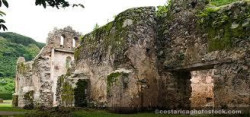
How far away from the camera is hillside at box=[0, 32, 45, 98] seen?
1845 inches

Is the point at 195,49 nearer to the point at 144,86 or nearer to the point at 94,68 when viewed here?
the point at 144,86

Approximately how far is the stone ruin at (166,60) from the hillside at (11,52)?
93.9 ft

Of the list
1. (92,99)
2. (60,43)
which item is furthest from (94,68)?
(60,43)

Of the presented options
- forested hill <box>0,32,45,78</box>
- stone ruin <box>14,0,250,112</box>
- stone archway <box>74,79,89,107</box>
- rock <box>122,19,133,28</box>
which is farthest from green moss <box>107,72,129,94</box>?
forested hill <box>0,32,45,78</box>

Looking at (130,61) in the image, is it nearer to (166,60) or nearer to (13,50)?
(166,60)

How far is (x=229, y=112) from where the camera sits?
29.9ft

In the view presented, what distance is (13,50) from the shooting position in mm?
56938

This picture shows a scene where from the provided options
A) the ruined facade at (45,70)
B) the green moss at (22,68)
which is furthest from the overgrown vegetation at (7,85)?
the green moss at (22,68)

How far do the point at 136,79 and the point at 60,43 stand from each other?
60.1ft

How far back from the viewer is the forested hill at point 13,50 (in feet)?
170

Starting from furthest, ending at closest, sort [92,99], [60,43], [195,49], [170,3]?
[60,43] < [92,99] < [170,3] < [195,49]

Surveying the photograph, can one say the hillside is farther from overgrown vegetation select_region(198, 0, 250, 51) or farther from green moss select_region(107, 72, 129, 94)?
overgrown vegetation select_region(198, 0, 250, 51)

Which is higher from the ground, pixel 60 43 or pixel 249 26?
pixel 60 43

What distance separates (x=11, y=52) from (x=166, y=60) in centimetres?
4896
